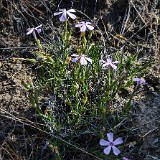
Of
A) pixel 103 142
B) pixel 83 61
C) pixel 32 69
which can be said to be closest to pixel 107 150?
pixel 103 142

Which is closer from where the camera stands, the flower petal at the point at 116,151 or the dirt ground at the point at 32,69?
the flower petal at the point at 116,151

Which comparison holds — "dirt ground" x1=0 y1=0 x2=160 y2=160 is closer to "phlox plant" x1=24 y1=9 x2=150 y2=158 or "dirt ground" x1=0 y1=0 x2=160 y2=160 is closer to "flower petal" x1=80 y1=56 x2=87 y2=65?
"phlox plant" x1=24 y1=9 x2=150 y2=158

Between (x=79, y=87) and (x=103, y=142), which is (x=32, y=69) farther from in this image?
(x=103, y=142)

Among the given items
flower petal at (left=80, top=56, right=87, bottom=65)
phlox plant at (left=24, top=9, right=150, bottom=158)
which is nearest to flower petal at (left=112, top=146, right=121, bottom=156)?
phlox plant at (left=24, top=9, right=150, bottom=158)

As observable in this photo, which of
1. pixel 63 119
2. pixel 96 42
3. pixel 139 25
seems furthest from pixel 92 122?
pixel 139 25

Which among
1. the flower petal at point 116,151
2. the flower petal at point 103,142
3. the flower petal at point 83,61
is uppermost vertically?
the flower petal at point 83,61

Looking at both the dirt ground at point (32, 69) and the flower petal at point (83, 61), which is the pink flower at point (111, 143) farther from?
the flower petal at point (83, 61)

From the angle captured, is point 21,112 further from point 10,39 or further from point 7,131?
point 10,39

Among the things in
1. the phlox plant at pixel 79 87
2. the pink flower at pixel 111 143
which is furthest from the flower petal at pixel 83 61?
the pink flower at pixel 111 143
